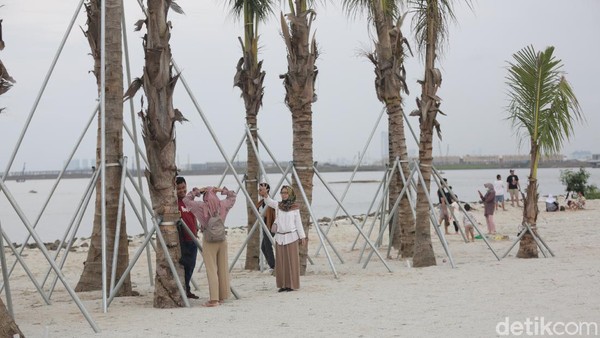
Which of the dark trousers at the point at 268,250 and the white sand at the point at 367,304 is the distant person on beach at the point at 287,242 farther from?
the dark trousers at the point at 268,250

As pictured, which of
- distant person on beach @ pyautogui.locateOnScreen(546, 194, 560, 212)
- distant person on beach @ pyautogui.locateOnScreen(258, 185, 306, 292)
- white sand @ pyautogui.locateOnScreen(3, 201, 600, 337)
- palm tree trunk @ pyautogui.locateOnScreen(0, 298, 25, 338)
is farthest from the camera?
distant person on beach @ pyautogui.locateOnScreen(546, 194, 560, 212)

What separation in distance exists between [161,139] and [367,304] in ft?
10.7

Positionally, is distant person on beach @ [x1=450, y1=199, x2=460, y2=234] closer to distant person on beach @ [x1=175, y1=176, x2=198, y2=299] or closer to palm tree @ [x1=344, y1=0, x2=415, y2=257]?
palm tree @ [x1=344, y1=0, x2=415, y2=257]

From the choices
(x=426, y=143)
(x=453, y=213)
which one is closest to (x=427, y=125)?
(x=426, y=143)

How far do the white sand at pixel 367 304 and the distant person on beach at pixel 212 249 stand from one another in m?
0.22

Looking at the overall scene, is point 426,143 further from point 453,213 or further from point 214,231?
point 214,231

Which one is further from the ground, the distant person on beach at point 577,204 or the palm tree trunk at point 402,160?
the palm tree trunk at point 402,160

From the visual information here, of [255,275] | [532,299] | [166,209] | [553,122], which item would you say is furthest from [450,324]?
[553,122]

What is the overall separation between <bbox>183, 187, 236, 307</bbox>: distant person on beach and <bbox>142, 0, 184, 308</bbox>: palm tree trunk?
0.31 meters

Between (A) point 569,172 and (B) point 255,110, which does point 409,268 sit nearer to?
(B) point 255,110

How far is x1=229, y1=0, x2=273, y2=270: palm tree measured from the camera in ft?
47.8

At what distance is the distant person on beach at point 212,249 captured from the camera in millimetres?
9766

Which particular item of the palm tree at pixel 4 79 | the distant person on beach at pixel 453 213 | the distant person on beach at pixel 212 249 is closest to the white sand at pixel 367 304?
the distant person on beach at pixel 212 249

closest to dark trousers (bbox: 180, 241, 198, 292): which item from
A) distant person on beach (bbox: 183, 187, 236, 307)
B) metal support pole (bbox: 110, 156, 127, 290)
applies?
distant person on beach (bbox: 183, 187, 236, 307)
